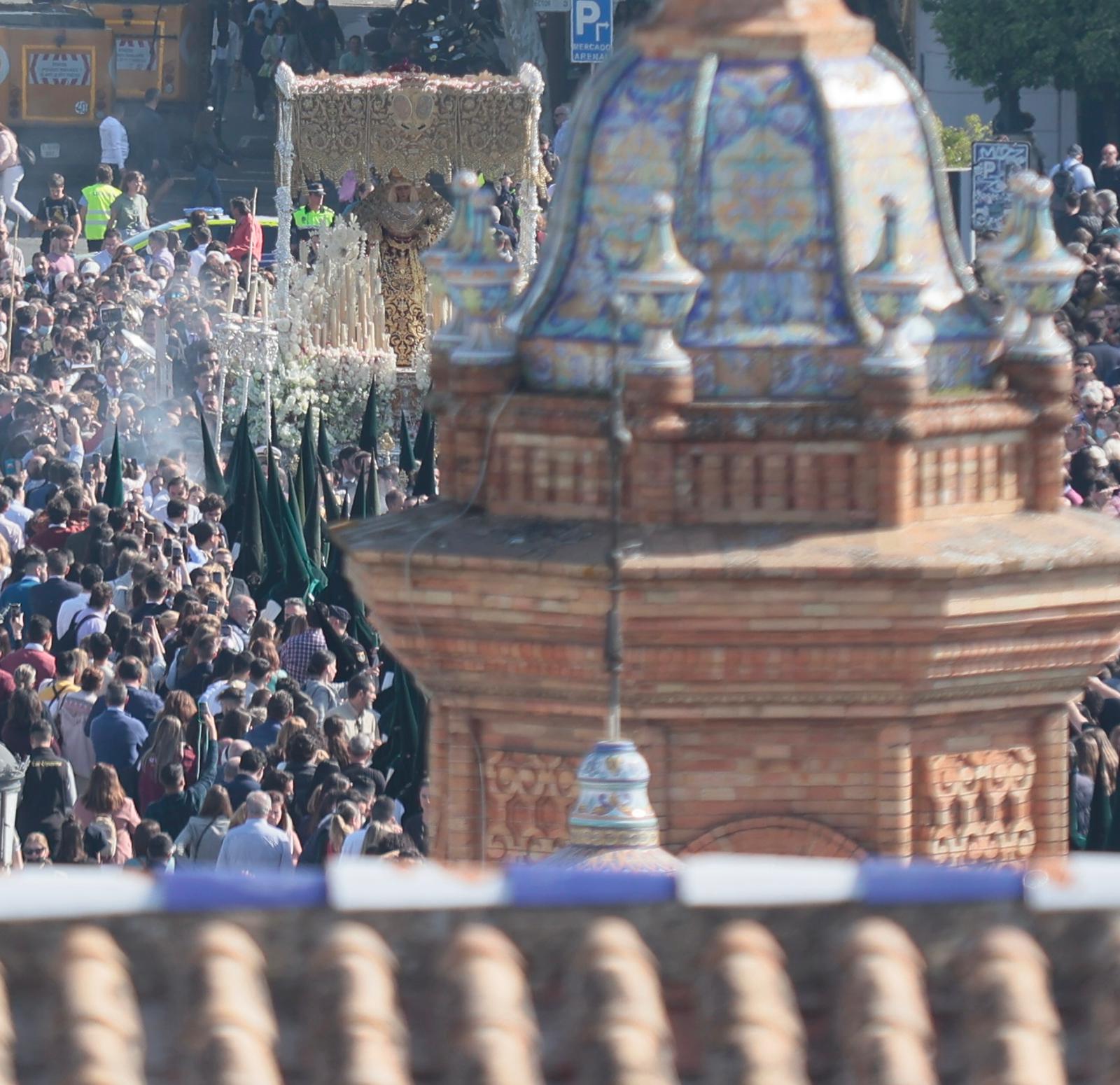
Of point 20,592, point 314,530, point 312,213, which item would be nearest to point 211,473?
point 314,530

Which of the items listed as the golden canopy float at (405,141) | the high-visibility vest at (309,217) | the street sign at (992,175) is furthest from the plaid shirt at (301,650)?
the high-visibility vest at (309,217)

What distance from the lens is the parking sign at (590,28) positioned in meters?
35.0

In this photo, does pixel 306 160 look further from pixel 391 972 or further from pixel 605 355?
pixel 391 972

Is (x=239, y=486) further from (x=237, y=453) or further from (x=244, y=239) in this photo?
(x=244, y=239)

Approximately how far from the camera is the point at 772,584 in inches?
299

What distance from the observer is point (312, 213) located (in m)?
35.0

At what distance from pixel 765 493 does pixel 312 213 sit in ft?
90.4

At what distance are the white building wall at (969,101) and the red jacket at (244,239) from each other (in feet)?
44.7

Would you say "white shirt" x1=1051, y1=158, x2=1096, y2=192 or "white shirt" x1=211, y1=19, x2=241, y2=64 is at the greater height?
"white shirt" x1=211, y1=19, x2=241, y2=64

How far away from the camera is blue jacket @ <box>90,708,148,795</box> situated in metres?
16.1

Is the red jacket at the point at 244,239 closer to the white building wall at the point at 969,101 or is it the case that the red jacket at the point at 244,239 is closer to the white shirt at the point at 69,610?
the white building wall at the point at 969,101

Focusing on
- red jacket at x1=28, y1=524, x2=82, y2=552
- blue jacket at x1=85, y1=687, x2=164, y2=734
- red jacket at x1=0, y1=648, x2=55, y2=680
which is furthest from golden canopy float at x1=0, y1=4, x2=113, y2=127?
blue jacket at x1=85, y1=687, x2=164, y2=734

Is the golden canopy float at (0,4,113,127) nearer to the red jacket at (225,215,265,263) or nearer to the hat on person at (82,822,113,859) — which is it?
the red jacket at (225,215,265,263)

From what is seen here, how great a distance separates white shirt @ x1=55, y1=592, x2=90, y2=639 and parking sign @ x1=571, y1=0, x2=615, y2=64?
17.1m
